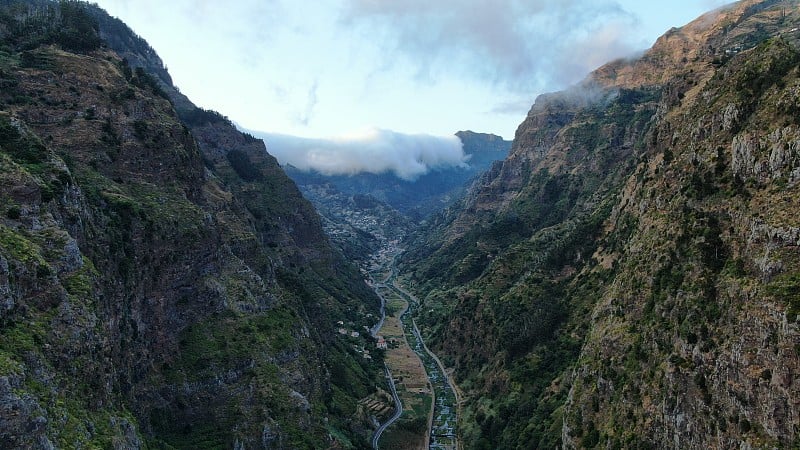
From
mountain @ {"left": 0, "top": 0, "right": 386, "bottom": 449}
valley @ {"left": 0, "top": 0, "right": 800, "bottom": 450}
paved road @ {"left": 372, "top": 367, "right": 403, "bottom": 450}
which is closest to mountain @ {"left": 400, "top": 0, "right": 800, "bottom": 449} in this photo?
valley @ {"left": 0, "top": 0, "right": 800, "bottom": 450}

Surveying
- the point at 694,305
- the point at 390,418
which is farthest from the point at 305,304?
the point at 694,305

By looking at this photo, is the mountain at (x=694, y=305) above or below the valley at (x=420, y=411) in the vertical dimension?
above

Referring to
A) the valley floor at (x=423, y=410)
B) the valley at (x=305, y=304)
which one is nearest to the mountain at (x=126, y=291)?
the valley at (x=305, y=304)

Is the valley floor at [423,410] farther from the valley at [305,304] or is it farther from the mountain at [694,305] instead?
the mountain at [694,305]

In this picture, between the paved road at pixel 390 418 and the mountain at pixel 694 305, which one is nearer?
the mountain at pixel 694 305

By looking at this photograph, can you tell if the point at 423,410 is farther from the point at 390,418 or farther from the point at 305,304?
the point at 305,304

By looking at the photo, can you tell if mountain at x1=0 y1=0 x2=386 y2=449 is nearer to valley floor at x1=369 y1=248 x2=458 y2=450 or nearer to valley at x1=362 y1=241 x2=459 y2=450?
valley at x1=362 y1=241 x2=459 y2=450

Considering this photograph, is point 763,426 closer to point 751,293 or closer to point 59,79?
point 751,293

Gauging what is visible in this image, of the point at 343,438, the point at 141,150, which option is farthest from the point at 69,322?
the point at 343,438
